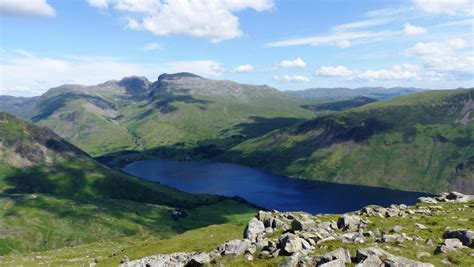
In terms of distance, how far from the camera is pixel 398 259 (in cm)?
3984

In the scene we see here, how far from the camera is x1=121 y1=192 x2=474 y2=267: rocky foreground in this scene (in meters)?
41.7

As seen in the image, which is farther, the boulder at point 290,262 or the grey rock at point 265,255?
the grey rock at point 265,255

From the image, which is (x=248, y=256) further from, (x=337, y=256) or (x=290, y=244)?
(x=337, y=256)

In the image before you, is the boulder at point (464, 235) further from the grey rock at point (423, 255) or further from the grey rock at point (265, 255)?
the grey rock at point (265, 255)

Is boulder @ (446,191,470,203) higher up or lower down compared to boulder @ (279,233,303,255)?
lower down

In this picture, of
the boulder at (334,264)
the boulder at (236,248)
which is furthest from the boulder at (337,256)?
the boulder at (236,248)

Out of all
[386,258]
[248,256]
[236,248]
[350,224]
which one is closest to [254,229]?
[236,248]

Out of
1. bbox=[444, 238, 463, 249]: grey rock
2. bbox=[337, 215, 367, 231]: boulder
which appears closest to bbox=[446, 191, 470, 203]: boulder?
bbox=[337, 215, 367, 231]: boulder

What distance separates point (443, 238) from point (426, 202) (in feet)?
152

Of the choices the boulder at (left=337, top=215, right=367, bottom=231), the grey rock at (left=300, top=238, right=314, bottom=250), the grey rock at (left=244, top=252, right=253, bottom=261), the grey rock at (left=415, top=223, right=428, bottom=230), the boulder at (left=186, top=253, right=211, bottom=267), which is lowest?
the boulder at (left=186, top=253, right=211, bottom=267)

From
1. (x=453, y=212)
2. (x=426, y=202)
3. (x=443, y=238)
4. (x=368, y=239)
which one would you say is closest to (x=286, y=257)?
(x=368, y=239)

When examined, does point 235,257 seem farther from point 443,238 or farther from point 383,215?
point 383,215

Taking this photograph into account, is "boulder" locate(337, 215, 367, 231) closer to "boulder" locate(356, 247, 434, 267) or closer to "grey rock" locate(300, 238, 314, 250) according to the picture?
"grey rock" locate(300, 238, 314, 250)

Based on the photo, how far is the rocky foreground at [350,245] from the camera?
41.7 metres
